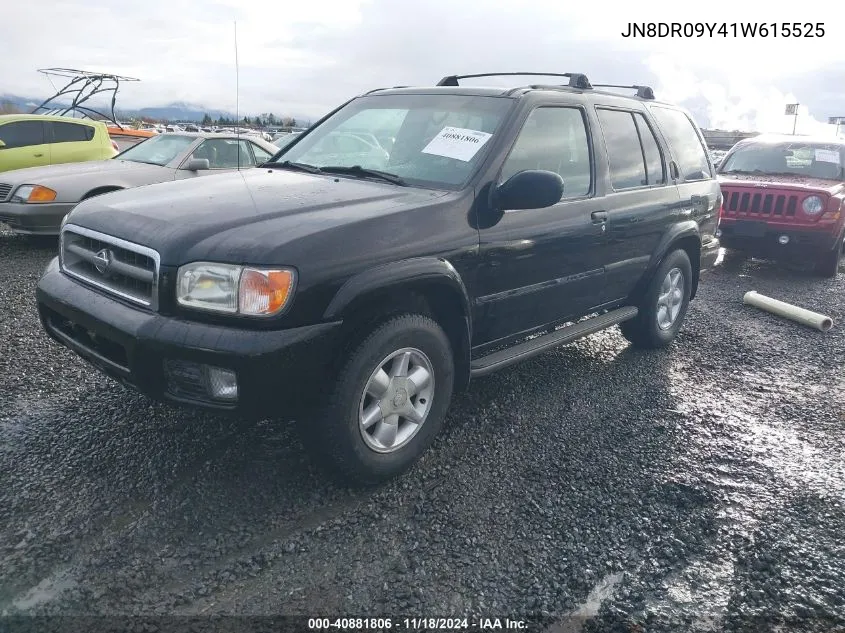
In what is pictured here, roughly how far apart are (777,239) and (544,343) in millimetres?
5965

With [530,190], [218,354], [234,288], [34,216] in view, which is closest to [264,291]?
[234,288]

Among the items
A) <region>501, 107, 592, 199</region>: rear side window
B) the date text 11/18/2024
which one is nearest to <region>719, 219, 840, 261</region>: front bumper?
<region>501, 107, 592, 199</region>: rear side window

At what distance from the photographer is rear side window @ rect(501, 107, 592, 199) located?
357 cm

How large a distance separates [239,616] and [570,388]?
109 inches

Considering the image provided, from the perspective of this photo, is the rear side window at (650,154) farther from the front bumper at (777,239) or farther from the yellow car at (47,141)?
the yellow car at (47,141)

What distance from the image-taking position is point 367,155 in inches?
146

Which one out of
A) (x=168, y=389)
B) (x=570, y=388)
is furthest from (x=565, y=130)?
(x=168, y=389)

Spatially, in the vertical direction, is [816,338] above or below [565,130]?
below

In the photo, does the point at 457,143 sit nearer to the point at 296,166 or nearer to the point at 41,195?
the point at 296,166

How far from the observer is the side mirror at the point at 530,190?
3.19m

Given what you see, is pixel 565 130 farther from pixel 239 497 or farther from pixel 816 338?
pixel 816 338

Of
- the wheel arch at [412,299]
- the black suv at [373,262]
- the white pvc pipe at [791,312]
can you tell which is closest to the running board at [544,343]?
the black suv at [373,262]

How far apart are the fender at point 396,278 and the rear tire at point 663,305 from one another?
2.33 m

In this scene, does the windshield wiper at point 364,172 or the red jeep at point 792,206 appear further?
the red jeep at point 792,206
